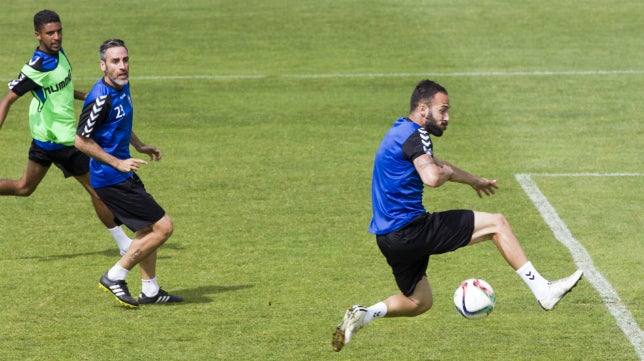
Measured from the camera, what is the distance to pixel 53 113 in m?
13.8

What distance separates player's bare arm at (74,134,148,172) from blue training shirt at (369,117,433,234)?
2318mm

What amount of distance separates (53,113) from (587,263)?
6091 millimetres

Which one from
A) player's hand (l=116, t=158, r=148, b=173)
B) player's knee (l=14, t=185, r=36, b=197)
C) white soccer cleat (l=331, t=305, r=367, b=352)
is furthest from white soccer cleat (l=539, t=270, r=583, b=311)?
player's knee (l=14, t=185, r=36, b=197)

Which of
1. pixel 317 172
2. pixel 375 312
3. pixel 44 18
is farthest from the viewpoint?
pixel 317 172

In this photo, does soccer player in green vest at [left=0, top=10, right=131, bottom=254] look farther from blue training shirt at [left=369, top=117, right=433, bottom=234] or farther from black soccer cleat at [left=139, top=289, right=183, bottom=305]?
blue training shirt at [left=369, top=117, right=433, bottom=234]

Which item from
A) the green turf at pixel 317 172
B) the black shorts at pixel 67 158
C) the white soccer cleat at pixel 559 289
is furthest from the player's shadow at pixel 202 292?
the white soccer cleat at pixel 559 289

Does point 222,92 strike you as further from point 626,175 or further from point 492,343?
point 492,343

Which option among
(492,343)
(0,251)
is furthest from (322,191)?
(492,343)

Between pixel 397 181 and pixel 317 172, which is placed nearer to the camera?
pixel 397 181

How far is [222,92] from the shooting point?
24609 mm

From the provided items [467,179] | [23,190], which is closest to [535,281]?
[467,179]

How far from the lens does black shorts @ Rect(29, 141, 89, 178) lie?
13781mm

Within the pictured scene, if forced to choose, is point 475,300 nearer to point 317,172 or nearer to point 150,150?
point 150,150

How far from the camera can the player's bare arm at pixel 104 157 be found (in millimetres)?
11258
